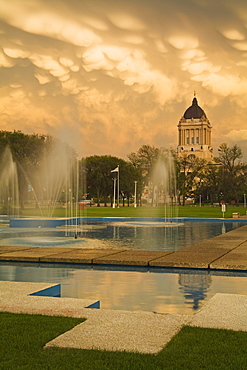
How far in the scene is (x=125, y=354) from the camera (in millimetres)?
5266

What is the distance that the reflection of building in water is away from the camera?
8.74 m

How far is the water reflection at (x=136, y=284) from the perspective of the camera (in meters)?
8.58

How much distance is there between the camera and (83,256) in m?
13.5

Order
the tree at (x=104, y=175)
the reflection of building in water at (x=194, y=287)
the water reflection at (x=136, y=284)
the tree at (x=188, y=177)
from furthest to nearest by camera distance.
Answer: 1. the tree at (x=188, y=177)
2. the tree at (x=104, y=175)
3. the reflection of building in water at (x=194, y=287)
4. the water reflection at (x=136, y=284)

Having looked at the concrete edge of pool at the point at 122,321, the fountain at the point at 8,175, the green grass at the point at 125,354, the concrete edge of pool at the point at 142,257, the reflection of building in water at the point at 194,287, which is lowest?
the reflection of building in water at the point at 194,287

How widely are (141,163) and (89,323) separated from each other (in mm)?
94914

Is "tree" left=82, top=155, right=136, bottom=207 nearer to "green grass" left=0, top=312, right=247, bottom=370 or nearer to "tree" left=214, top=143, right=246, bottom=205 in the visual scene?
"tree" left=214, top=143, right=246, bottom=205

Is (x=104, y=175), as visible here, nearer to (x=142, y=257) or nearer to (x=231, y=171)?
(x=231, y=171)

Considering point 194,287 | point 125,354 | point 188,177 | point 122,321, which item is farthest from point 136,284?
point 188,177

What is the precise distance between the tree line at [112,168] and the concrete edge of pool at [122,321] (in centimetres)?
5124

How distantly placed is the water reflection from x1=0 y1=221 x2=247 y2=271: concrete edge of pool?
267 mm

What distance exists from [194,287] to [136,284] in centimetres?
119

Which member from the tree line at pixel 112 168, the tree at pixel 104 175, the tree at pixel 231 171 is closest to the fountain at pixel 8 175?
the tree line at pixel 112 168

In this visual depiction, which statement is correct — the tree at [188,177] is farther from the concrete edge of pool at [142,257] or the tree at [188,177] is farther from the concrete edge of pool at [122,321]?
the concrete edge of pool at [122,321]
